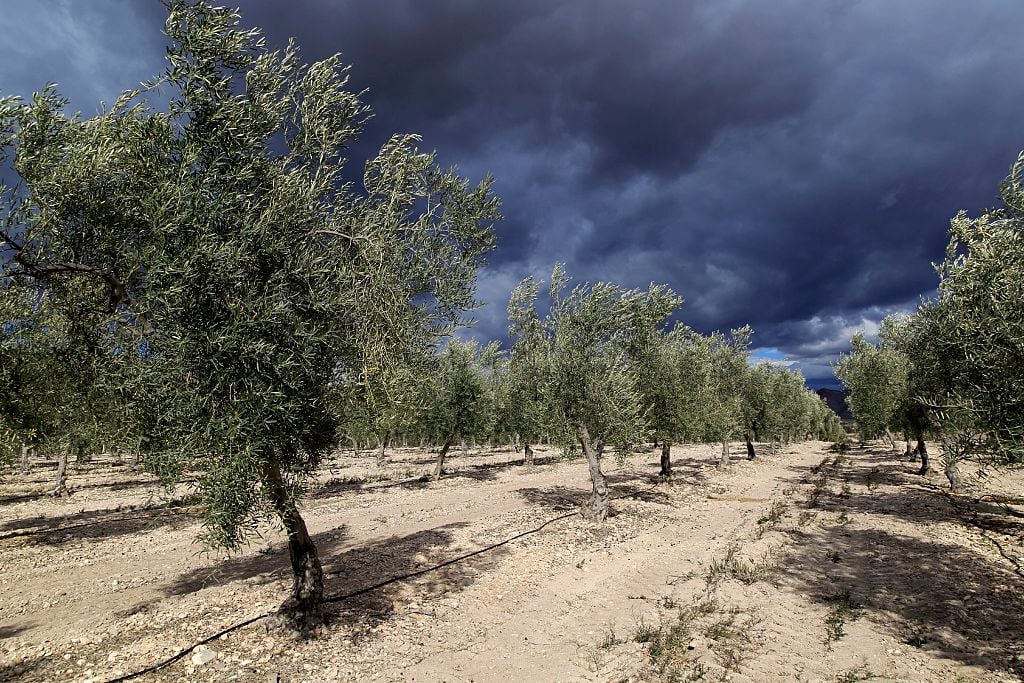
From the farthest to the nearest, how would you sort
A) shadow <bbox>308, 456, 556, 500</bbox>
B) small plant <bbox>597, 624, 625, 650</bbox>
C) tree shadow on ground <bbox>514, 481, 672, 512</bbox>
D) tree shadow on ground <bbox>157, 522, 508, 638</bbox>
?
shadow <bbox>308, 456, 556, 500</bbox>, tree shadow on ground <bbox>514, 481, 672, 512</bbox>, tree shadow on ground <bbox>157, 522, 508, 638</bbox>, small plant <bbox>597, 624, 625, 650</bbox>

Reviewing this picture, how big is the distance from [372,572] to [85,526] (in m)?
21.0

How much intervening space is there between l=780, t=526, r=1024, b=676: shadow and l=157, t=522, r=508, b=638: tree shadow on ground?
11.8 meters

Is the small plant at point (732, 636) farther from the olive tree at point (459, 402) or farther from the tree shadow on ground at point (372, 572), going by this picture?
the olive tree at point (459, 402)

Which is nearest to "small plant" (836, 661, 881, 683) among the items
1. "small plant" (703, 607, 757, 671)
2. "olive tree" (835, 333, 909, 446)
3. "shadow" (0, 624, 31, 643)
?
"small plant" (703, 607, 757, 671)

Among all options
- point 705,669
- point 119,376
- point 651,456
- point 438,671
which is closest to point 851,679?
point 705,669

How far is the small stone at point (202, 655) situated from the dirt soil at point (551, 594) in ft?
0.21

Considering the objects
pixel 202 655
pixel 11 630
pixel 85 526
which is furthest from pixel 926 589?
pixel 85 526

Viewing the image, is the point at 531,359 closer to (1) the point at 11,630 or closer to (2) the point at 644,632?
(2) the point at 644,632

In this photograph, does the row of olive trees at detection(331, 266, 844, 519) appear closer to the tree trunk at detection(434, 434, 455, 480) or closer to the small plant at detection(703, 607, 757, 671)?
the tree trunk at detection(434, 434, 455, 480)

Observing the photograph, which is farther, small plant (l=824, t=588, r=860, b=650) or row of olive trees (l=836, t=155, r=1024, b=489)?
small plant (l=824, t=588, r=860, b=650)

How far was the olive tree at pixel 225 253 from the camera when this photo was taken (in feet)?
30.6

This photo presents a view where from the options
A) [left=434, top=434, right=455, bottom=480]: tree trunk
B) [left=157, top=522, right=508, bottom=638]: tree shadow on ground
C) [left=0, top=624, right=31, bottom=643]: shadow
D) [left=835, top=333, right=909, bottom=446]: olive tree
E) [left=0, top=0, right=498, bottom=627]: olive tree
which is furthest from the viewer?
[left=434, top=434, right=455, bottom=480]: tree trunk

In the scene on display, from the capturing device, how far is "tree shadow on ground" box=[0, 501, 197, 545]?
24688 millimetres

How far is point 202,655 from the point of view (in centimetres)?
1163
